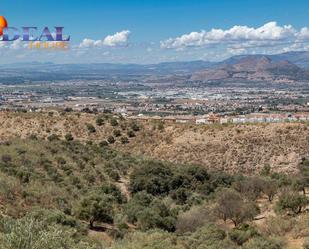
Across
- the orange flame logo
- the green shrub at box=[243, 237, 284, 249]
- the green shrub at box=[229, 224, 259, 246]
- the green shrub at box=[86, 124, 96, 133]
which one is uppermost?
the orange flame logo

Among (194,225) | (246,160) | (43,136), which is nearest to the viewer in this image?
(194,225)

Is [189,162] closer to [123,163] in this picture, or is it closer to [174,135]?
[174,135]

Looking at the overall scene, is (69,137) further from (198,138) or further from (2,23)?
(2,23)

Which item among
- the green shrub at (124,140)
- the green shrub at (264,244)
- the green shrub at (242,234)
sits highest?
the green shrub at (264,244)

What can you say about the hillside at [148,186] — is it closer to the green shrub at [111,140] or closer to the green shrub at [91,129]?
the green shrub at [111,140]

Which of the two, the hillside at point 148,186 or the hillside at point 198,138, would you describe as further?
the hillside at point 198,138

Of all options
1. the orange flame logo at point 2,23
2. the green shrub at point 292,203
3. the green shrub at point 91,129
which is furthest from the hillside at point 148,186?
the orange flame logo at point 2,23

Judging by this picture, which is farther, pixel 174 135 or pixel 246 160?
pixel 174 135

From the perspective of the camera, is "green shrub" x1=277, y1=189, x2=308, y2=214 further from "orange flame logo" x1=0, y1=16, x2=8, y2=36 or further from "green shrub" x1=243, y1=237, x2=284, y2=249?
"orange flame logo" x1=0, y1=16, x2=8, y2=36

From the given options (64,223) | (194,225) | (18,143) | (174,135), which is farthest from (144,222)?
(174,135)

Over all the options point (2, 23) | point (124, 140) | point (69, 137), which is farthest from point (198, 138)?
point (2, 23)

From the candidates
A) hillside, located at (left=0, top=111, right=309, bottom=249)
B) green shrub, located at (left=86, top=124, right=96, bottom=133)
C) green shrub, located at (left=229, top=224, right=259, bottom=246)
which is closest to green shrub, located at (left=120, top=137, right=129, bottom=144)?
hillside, located at (left=0, top=111, right=309, bottom=249)
